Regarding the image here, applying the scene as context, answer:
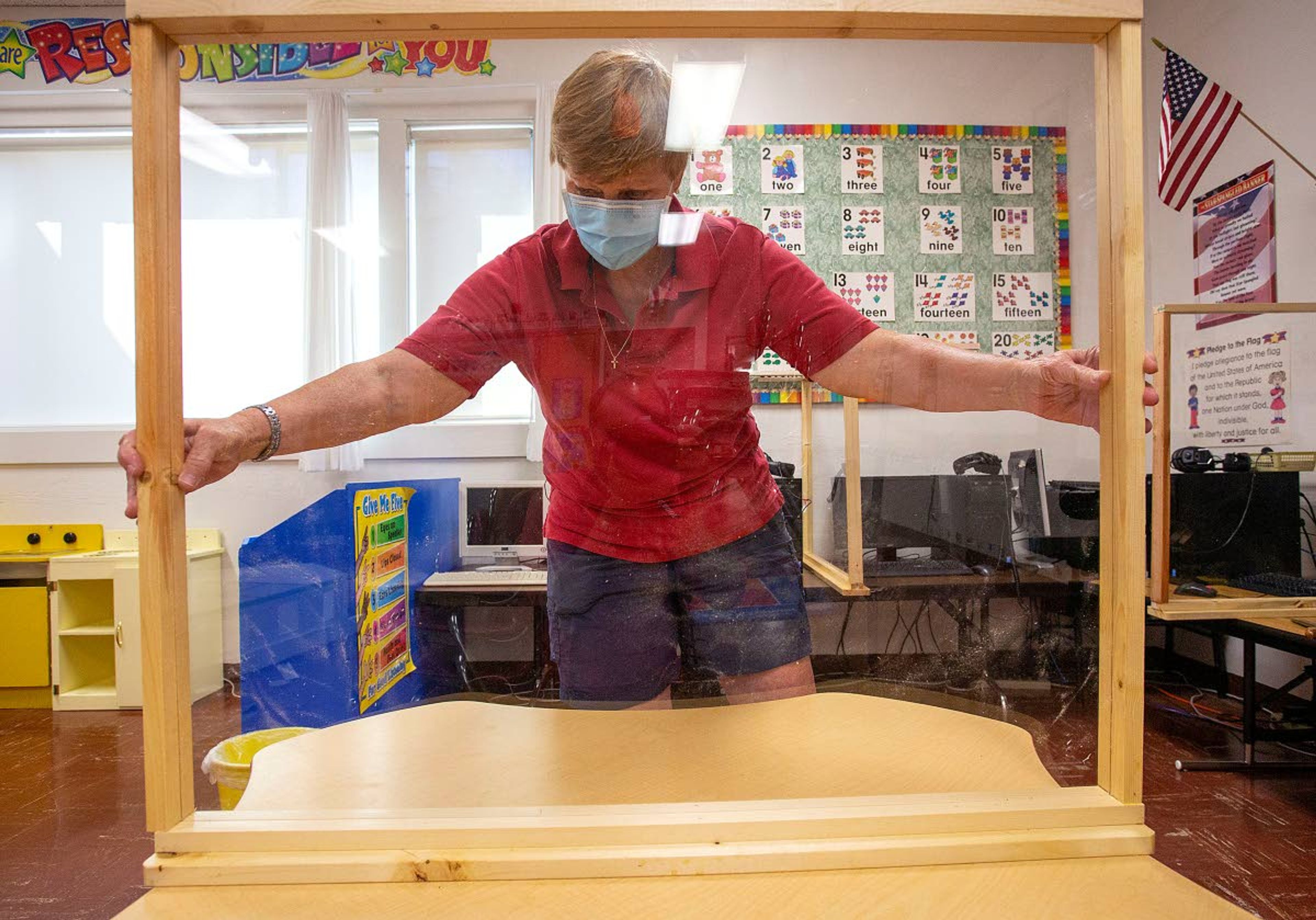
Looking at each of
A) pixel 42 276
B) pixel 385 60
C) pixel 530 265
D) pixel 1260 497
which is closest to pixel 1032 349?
pixel 530 265

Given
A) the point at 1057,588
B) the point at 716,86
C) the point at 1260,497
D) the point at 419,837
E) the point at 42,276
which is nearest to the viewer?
the point at 419,837

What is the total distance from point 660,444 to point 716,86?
0.40 metres

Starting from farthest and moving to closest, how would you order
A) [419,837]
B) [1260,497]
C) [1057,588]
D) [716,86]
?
[1260,497]
[1057,588]
[716,86]
[419,837]

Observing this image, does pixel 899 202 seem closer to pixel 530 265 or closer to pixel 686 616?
pixel 530 265

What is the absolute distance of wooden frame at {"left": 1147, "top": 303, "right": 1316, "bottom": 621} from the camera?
1.83 metres

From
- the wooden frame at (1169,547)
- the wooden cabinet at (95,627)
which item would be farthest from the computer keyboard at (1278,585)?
the wooden cabinet at (95,627)

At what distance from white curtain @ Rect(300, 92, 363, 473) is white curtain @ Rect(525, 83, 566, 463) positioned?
8.3 inches

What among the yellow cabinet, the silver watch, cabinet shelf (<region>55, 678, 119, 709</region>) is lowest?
cabinet shelf (<region>55, 678, 119, 709</region>)

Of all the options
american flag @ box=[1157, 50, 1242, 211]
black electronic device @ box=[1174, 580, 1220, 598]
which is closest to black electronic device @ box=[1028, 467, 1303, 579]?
black electronic device @ box=[1174, 580, 1220, 598]

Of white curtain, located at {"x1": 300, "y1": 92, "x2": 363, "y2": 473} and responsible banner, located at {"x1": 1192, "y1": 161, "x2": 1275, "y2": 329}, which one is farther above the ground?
responsible banner, located at {"x1": 1192, "y1": 161, "x2": 1275, "y2": 329}

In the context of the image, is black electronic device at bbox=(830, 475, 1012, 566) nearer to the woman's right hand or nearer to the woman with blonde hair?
the woman with blonde hair

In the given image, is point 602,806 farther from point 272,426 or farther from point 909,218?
point 909,218

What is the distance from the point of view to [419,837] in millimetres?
687

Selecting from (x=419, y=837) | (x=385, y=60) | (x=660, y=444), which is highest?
(x=385, y=60)
